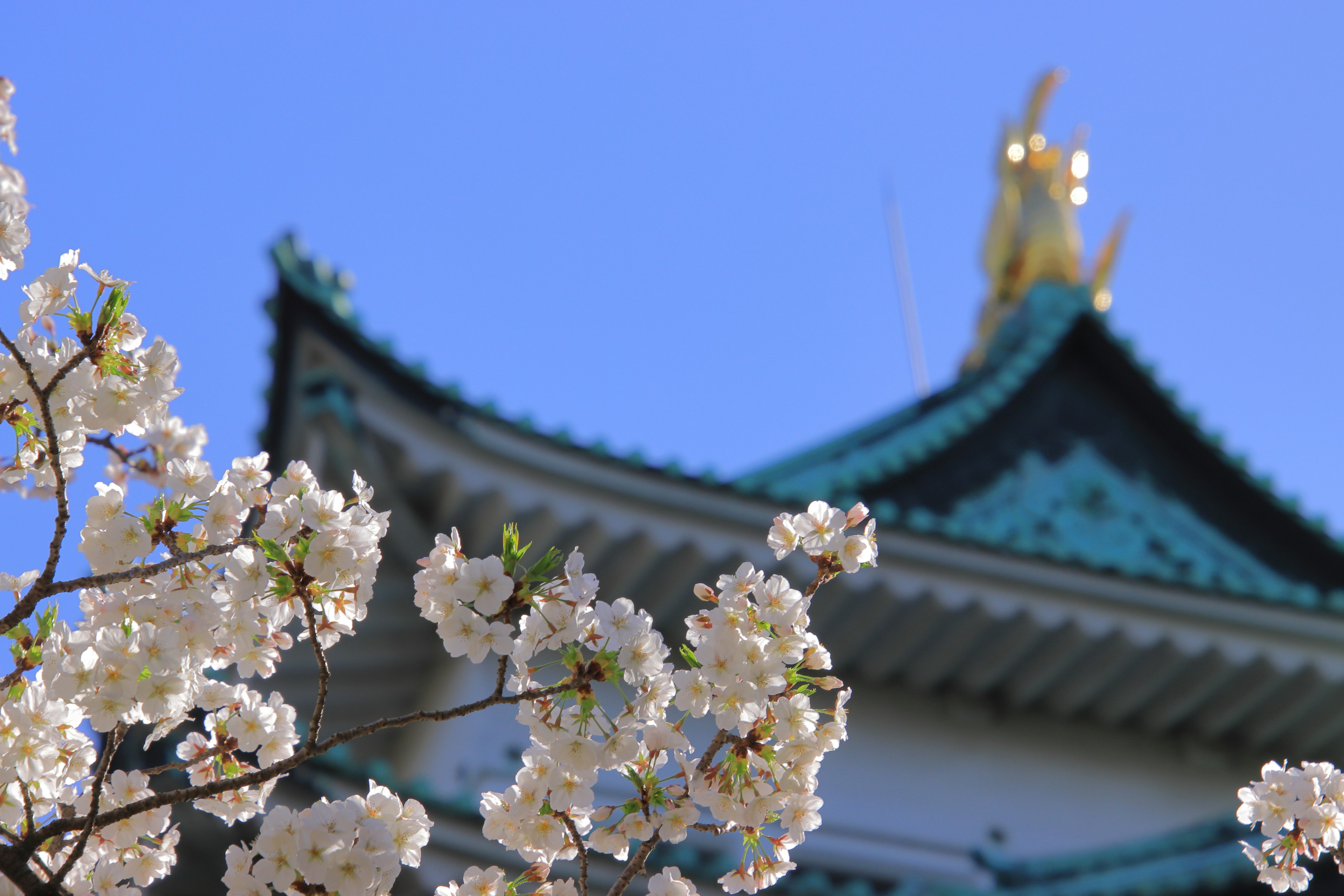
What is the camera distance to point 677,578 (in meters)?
6.34

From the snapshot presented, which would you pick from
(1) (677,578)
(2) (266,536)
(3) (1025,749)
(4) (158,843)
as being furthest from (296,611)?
(3) (1025,749)

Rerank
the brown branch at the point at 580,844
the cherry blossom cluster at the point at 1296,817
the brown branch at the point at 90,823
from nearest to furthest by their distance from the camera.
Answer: the brown branch at the point at 90,823 → the brown branch at the point at 580,844 → the cherry blossom cluster at the point at 1296,817

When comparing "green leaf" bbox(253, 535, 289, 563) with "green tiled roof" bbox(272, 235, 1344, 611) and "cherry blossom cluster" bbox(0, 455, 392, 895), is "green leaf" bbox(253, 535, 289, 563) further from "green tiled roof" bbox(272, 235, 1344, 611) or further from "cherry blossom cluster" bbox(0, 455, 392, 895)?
"green tiled roof" bbox(272, 235, 1344, 611)

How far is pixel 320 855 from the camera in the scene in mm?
1915

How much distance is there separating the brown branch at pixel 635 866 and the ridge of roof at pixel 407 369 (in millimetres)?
4030

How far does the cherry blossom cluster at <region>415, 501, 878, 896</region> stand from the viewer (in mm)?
1915

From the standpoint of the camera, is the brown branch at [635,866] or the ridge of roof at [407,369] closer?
the brown branch at [635,866]

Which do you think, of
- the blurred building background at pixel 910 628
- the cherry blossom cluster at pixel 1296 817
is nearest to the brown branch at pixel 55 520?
the cherry blossom cluster at pixel 1296 817

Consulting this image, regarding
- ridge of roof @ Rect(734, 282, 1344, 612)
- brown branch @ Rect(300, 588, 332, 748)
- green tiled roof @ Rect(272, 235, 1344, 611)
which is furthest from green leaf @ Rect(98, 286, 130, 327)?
ridge of roof @ Rect(734, 282, 1344, 612)

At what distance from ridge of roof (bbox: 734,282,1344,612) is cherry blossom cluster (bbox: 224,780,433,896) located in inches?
189

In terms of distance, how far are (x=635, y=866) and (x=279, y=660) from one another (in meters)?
0.68

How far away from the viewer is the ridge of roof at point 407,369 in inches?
232

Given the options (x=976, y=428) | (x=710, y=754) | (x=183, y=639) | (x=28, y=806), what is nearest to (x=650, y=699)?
(x=710, y=754)

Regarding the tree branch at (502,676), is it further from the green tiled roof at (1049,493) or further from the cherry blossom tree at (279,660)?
the green tiled roof at (1049,493)
